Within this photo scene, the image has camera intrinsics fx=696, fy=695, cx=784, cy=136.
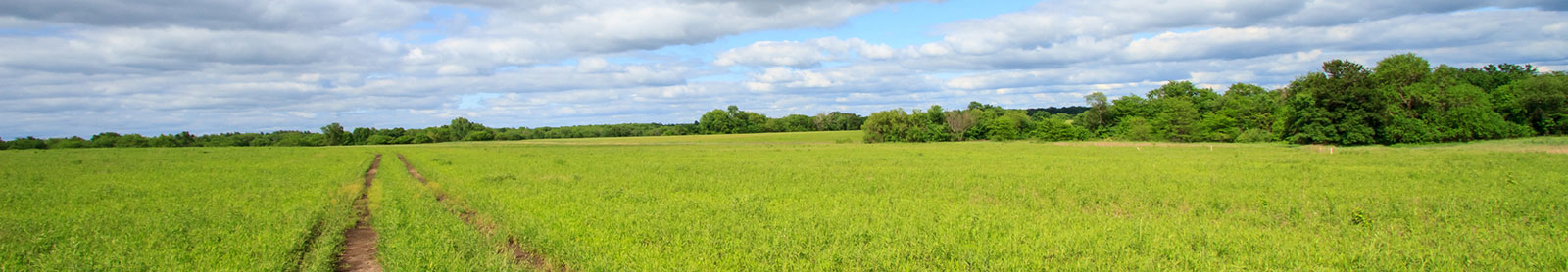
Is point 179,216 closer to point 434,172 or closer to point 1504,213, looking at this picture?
point 434,172

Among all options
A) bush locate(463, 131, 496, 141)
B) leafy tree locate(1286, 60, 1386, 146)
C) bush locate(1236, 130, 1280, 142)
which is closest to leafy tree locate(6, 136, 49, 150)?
bush locate(463, 131, 496, 141)

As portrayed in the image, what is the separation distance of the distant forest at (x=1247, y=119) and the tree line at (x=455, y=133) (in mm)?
211

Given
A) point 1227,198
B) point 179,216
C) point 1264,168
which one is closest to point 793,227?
point 1227,198

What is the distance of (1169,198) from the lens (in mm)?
13617

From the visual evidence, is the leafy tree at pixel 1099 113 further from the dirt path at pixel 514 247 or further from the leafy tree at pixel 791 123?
the dirt path at pixel 514 247

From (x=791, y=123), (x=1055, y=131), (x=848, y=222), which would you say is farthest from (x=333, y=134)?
(x=848, y=222)

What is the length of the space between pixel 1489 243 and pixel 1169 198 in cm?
571

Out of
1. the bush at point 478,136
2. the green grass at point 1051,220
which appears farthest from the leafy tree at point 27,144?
the green grass at point 1051,220

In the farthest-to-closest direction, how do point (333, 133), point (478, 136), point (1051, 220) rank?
1. point (478, 136)
2. point (333, 133)
3. point (1051, 220)

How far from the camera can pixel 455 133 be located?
124 m

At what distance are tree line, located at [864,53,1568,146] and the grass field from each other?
128 feet

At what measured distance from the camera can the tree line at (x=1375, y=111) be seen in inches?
1989

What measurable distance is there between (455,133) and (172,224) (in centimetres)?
12371

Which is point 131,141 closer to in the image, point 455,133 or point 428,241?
point 455,133
